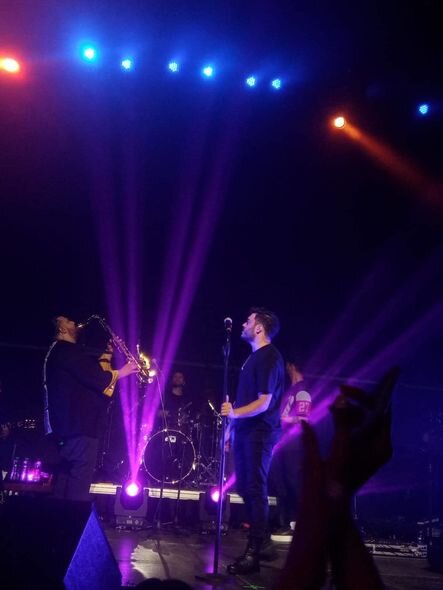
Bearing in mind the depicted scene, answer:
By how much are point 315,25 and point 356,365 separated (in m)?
7.25

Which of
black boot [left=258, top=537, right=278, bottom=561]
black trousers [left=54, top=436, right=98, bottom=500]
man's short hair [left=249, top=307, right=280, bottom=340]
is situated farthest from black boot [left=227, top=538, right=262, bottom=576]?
man's short hair [left=249, top=307, right=280, bottom=340]

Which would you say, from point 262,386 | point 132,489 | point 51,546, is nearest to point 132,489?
point 132,489

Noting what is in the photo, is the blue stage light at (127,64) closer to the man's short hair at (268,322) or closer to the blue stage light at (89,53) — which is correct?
the blue stage light at (89,53)

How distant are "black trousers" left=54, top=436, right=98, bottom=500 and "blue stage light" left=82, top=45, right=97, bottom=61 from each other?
16.3ft

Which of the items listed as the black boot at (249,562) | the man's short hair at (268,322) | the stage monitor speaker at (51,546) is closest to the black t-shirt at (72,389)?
the man's short hair at (268,322)

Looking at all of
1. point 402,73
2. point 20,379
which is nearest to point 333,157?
point 402,73

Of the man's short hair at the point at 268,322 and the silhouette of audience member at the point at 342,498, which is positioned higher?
the man's short hair at the point at 268,322

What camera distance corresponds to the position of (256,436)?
13.5ft

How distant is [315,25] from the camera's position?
619cm

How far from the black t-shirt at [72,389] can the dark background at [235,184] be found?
4166mm

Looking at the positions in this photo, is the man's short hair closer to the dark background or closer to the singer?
the singer

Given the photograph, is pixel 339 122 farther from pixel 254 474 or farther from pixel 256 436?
pixel 254 474

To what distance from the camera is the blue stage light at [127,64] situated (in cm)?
681

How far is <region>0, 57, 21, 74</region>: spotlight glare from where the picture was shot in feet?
21.9
